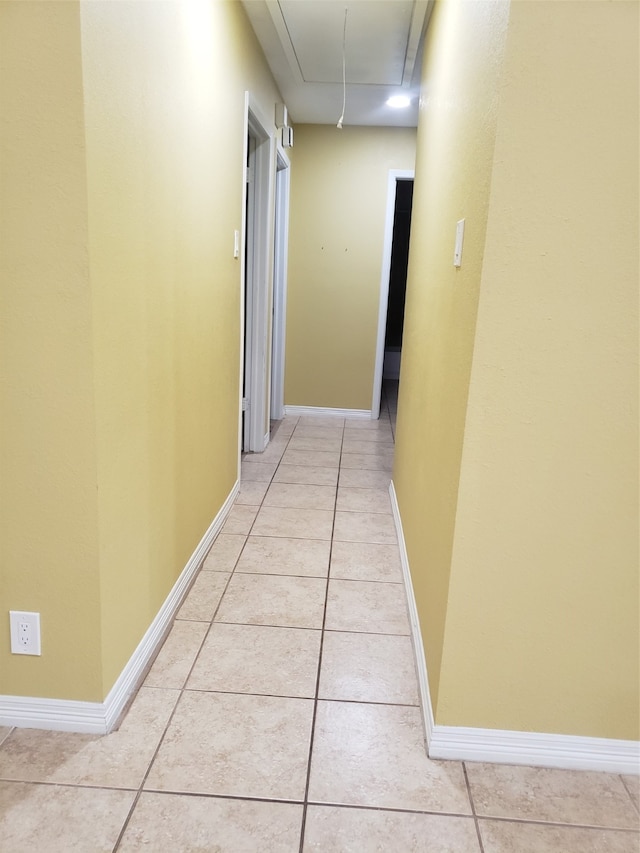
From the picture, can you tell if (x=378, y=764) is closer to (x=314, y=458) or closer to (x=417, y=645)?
(x=417, y=645)

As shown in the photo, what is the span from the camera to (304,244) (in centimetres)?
500

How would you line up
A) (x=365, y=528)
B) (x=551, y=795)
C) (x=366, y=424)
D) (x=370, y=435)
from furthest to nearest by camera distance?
(x=366, y=424) → (x=370, y=435) → (x=365, y=528) → (x=551, y=795)

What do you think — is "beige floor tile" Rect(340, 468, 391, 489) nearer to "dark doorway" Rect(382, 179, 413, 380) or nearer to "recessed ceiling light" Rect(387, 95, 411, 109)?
"recessed ceiling light" Rect(387, 95, 411, 109)

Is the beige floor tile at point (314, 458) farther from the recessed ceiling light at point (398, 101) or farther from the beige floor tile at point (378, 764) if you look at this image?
the recessed ceiling light at point (398, 101)

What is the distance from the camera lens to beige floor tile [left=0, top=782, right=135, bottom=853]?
127 cm

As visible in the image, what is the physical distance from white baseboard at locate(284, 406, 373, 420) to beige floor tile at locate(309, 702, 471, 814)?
12.1 ft

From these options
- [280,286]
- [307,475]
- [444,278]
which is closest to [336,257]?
[280,286]

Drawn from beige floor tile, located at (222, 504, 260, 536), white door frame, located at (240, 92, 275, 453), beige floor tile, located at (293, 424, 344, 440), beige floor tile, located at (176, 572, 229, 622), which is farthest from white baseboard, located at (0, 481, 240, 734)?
beige floor tile, located at (293, 424, 344, 440)

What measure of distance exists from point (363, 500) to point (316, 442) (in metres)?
1.20

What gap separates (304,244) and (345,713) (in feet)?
13.3

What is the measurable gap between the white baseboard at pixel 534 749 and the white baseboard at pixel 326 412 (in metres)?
3.84

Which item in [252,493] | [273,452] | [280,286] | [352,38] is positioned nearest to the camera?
[352,38]

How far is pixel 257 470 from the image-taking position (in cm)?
376

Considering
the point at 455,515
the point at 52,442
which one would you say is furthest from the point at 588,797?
the point at 52,442
